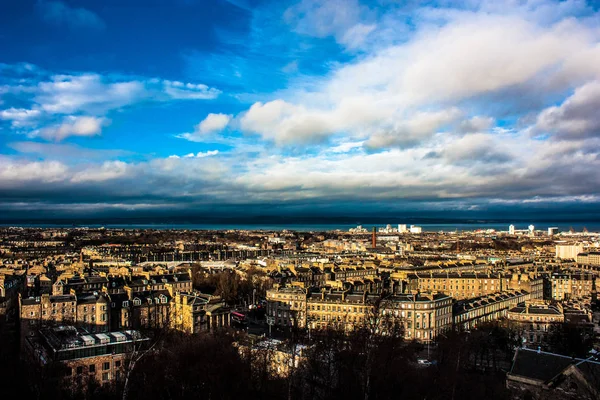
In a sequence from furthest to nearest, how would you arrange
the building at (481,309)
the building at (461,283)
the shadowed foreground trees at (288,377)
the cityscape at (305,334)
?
the building at (461,283) < the building at (481,309) < the cityscape at (305,334) < the shadowed foreground trees at (288,377)

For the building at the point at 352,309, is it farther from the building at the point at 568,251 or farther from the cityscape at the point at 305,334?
the building at the point at 568,251

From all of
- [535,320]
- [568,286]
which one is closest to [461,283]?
[568,286]

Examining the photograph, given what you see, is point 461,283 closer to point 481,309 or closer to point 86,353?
point 481,309

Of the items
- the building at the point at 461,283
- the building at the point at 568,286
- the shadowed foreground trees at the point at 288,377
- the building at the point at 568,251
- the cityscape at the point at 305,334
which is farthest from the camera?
the building at the point at 568,251

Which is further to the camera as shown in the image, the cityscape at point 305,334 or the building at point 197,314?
the building at point 197,314

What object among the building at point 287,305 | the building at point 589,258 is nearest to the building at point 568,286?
the building at point 589,258

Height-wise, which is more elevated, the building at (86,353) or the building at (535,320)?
the building at (86,353)

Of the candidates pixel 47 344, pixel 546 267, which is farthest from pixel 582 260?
pixel 47 344

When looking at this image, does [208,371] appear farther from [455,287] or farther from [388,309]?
[455,287]
